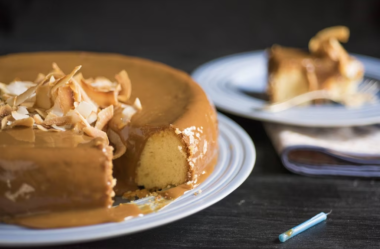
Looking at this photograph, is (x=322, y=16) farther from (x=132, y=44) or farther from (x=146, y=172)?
(x=146, y=172)

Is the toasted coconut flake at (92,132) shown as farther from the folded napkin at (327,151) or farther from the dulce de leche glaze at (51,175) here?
the folded napkin at (327,151)

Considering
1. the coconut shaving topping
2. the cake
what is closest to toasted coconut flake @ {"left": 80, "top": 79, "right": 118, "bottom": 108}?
the coconut shaving topping

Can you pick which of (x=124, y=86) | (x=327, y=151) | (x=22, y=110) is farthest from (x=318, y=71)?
(x=22, y=110)

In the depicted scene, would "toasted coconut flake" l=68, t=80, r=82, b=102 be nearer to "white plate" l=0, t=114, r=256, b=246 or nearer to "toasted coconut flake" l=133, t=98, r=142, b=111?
"toasted coconut flake" l=133, t=98, r=142, b=111

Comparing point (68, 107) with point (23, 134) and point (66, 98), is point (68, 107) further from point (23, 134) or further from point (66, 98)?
point (23, 134)

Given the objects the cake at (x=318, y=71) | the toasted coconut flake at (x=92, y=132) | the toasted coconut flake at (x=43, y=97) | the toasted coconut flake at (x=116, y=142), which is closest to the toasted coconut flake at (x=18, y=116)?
the toasted coconut flake at (x=43, y=97)

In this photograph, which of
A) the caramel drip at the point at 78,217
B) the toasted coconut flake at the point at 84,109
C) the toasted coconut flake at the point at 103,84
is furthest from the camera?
the toasted coconut flake at the point at 103,84

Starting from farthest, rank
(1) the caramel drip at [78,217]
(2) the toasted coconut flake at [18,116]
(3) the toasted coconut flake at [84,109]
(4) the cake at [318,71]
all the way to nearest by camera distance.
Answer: (4) the cake at [318,71] < (3) the toasted coconut flake at [84,109] < (2) the toasted coconut flake at [18,116] < (1) the caramel drip at [78,217]

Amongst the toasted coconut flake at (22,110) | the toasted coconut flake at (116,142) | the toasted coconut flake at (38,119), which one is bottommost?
the toasted coconut flake at (116,142)
